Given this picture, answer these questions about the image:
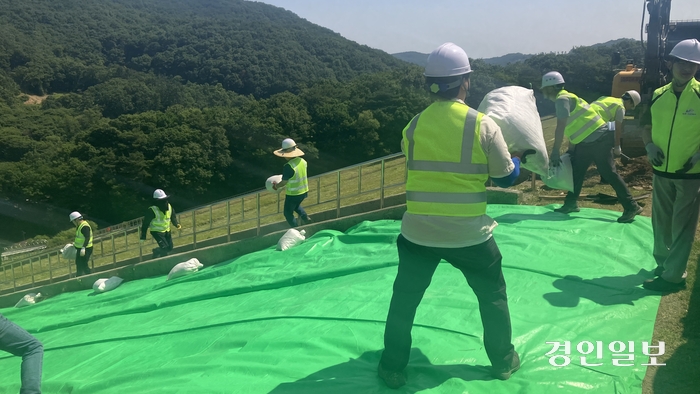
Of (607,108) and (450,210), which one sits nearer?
(450,210)

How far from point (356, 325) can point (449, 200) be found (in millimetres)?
1553

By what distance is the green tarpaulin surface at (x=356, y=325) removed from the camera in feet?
11.4

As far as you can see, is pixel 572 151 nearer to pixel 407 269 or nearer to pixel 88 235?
pixel 407 269

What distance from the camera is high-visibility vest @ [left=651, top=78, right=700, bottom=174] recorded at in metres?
4.40

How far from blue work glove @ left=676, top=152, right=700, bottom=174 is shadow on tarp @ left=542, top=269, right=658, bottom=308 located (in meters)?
1.02

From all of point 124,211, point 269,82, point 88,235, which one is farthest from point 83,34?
point 88,235

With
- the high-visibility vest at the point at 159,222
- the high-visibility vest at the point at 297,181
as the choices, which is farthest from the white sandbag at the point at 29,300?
the high-visibility vest at the point at 297,181

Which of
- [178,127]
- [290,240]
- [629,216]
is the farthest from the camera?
[178,127]

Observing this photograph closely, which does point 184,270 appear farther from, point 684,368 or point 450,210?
point 684,368

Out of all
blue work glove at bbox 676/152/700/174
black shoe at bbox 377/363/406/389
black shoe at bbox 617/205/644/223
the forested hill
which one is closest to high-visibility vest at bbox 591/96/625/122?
black shoe at bbox 617/205/644/223

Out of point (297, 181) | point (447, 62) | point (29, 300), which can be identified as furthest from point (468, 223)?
point (29, 300)

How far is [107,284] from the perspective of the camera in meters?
8.90

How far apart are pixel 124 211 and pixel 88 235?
811 inches

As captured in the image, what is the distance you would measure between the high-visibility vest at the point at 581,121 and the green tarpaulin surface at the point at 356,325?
0.99 metres
